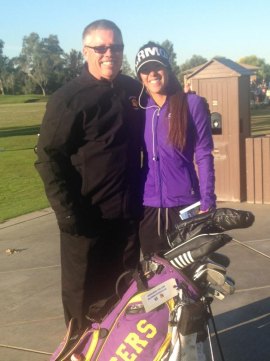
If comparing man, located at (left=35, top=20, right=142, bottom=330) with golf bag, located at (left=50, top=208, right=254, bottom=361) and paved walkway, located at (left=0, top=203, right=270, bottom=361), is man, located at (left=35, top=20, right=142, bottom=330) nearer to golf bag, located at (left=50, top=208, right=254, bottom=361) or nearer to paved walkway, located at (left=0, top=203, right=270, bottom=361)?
golf bag, located at (left=50, top=208, right=254, bottom=361)

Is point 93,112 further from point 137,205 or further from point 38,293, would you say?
point 38,293

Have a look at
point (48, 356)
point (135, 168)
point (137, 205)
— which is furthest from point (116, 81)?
point (48, 356)

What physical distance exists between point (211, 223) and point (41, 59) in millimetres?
117082

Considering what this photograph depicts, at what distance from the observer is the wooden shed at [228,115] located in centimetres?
771

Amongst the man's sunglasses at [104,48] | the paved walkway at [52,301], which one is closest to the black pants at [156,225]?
→ the paved walkway at [52,301]

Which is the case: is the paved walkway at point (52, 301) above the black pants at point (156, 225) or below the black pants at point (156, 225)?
below

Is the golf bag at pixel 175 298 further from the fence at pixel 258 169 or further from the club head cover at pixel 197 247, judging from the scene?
the fence at pixel 258 169

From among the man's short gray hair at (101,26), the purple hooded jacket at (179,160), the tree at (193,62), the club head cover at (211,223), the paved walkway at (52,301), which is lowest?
the paved walkway at (52,301)

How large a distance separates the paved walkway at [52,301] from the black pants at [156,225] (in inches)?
32.5

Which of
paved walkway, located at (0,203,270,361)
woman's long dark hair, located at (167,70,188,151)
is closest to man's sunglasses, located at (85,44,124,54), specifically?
woman's long dark hair, located at (167,70,188,151)

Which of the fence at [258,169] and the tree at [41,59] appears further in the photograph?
the tree at [41,59]

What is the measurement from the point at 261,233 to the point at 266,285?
1657 millimetres

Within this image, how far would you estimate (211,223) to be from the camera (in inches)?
106

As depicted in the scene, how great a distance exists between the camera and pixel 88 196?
338 cm
